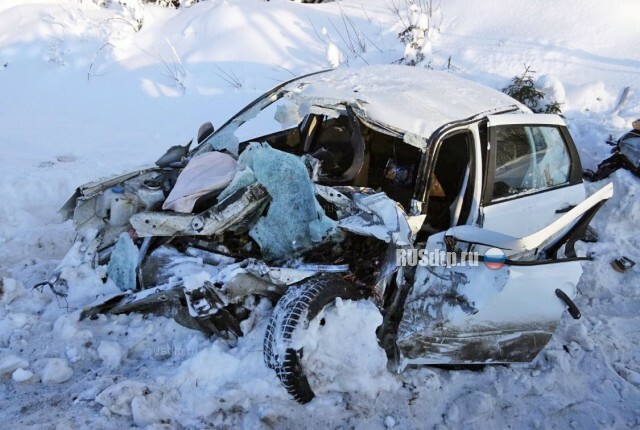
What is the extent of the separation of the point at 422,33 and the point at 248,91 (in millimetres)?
2953

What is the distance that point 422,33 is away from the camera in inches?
320

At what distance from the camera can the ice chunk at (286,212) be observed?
323cm

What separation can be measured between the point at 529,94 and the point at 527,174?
140 inches

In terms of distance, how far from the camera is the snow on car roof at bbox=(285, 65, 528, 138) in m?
3.45

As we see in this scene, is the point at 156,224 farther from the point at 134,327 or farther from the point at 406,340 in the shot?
the point at 406,340

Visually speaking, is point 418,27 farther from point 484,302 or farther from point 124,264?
point 124,264

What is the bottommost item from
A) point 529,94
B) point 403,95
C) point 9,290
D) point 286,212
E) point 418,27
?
point 9,290

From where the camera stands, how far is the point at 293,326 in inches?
106

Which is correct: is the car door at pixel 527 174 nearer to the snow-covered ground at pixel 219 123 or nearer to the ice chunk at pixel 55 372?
the snow-covered ground at pixel 219 123

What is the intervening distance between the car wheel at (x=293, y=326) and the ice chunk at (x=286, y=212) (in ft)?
1.28

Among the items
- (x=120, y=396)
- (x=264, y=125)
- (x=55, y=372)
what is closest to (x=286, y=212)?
(x=120, y=396)

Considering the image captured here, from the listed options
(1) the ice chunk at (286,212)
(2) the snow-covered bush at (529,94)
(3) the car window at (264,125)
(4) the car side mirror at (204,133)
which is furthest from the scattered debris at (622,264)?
(4) the car side mirror at (204,133)

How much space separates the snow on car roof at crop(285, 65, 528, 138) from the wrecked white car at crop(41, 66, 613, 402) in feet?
0.05

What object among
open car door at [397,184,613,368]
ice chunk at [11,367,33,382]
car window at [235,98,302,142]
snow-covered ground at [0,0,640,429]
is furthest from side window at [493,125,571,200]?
ice chunk at [11,367,33,382]
